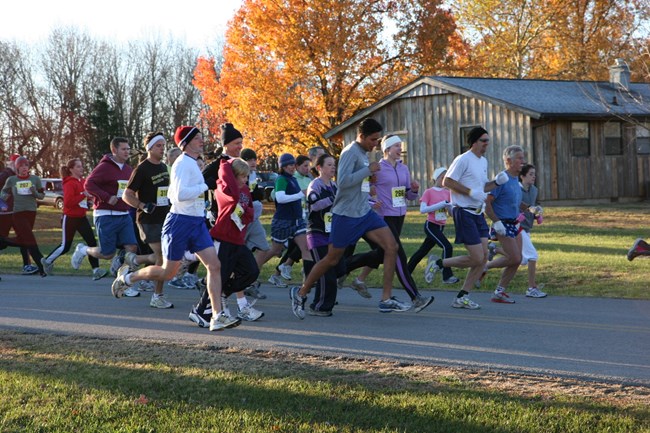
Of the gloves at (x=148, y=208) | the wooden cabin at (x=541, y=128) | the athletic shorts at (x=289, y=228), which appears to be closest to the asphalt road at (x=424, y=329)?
the athletic shorts at (x=289, y=228)

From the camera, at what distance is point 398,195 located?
10.9m

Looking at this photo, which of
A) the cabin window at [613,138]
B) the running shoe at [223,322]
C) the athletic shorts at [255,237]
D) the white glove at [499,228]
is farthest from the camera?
the cabin window at [613,138]

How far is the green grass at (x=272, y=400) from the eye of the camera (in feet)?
16.9

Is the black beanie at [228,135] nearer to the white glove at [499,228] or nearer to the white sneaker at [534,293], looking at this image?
the white glove at [499,228]

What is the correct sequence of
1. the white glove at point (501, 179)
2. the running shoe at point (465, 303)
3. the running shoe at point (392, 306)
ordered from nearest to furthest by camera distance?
the running shoe at point (392, 306), the running shoe at point (465, 303), the white glove at point (501, 179)

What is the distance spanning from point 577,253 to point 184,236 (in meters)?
9.68

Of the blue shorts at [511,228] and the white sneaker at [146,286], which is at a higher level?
the blue shorts at [511,228]

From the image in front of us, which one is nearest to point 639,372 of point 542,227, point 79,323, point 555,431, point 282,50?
point 555,431

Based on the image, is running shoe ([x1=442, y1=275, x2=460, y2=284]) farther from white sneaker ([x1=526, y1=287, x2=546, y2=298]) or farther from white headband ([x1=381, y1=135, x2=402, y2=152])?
white headband ([x1=381, y1=135, x2=402, y2=152])

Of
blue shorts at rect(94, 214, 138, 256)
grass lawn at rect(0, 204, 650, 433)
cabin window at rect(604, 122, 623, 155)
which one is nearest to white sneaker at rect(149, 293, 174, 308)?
blue shorts at rect(94, 214, 138, 256)

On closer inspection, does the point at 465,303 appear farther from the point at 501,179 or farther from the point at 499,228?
the point at 501,179

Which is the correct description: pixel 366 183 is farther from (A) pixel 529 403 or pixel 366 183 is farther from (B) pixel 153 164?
(A) pixel 529 403

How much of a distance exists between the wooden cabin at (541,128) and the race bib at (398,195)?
62.0ft

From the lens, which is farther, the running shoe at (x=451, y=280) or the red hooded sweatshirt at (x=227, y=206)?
the running shoe at (x=451, y=280)
